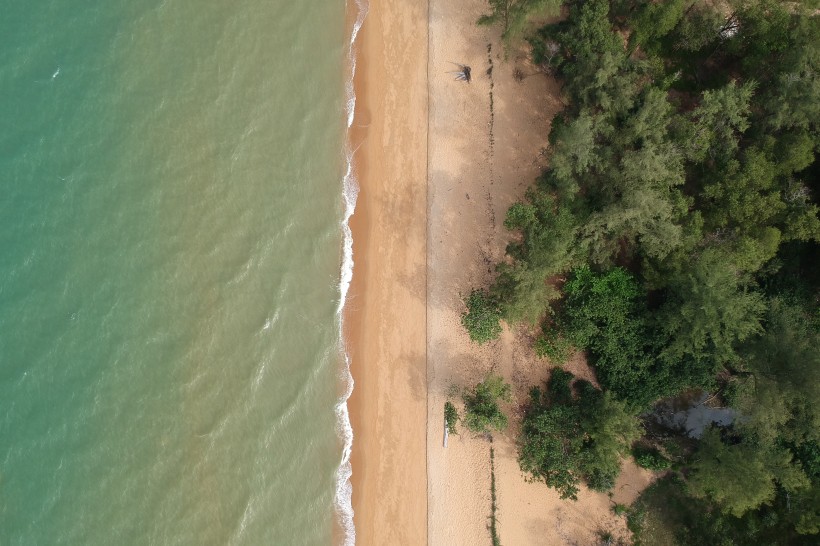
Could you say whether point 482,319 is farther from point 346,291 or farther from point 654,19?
point 654,19

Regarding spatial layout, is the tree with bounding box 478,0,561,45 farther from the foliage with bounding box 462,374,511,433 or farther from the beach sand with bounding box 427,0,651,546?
the foliage with bounding box 462,374,511,433

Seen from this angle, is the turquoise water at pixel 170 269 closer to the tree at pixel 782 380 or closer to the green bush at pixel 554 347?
the green bush at pixel 554 347

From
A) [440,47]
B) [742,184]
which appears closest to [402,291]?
[440,47]

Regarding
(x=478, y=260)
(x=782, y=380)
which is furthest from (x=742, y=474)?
(x=478, y=260)

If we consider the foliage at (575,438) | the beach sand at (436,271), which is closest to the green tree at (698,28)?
the beach sand at (436,271)

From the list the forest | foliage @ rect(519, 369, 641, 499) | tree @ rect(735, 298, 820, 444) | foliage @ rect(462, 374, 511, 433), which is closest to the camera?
tree @ rect(735, 298, 820, 444)

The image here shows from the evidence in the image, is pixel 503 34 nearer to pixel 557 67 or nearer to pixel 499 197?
pixel 557 67

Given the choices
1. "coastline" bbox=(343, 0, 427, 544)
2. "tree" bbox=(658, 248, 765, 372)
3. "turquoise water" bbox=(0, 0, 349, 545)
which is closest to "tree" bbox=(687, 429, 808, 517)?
"tree" bbox=(658, 248, 765, 372)
